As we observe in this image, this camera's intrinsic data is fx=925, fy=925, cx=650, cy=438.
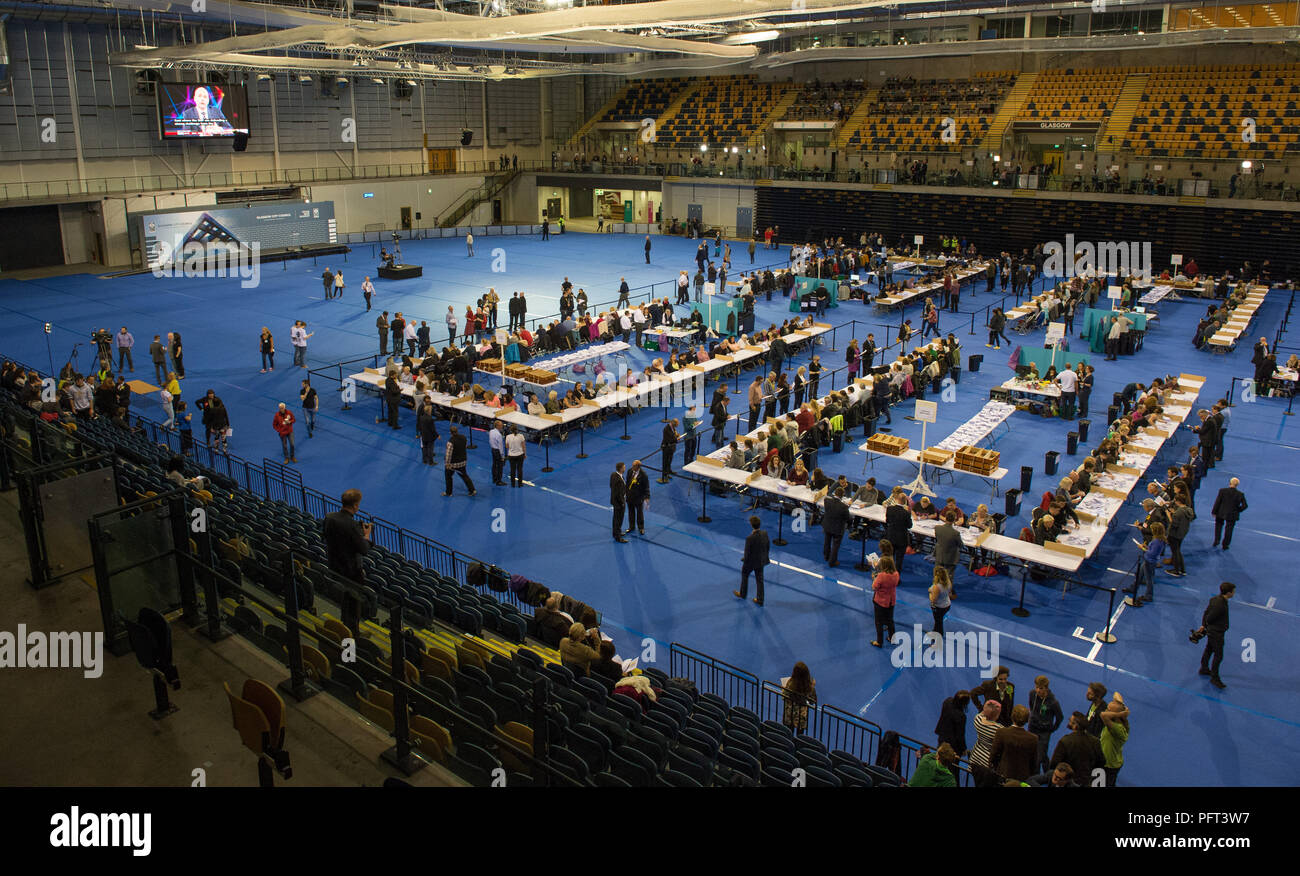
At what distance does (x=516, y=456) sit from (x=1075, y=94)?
4176cm

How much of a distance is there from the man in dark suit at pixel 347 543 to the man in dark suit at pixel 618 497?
5.54 meters

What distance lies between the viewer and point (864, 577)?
47.9 ft

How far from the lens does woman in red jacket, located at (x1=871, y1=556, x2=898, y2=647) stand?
1213cm

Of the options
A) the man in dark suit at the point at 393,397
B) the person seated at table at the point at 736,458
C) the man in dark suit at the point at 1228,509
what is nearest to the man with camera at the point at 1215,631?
the man in dark suit at the point at 1228,509

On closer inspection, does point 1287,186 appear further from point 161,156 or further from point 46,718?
point 161,156

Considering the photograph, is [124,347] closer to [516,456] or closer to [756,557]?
[516,456]

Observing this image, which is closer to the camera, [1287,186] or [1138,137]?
[1287,186]

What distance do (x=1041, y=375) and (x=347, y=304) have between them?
24.4 meters

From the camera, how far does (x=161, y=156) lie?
4500 centimetres

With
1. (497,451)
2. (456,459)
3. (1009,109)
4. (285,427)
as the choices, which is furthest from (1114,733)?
(1009,109)

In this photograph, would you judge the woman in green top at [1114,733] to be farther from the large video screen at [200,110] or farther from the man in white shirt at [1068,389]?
the large video screen at [200,110]

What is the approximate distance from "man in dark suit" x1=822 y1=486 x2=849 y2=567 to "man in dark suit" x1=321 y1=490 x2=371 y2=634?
7.28 m

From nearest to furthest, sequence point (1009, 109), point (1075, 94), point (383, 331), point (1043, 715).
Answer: point (1043, 715)
point (383, 331)
point (1075, 94)
point (1009, 109)
